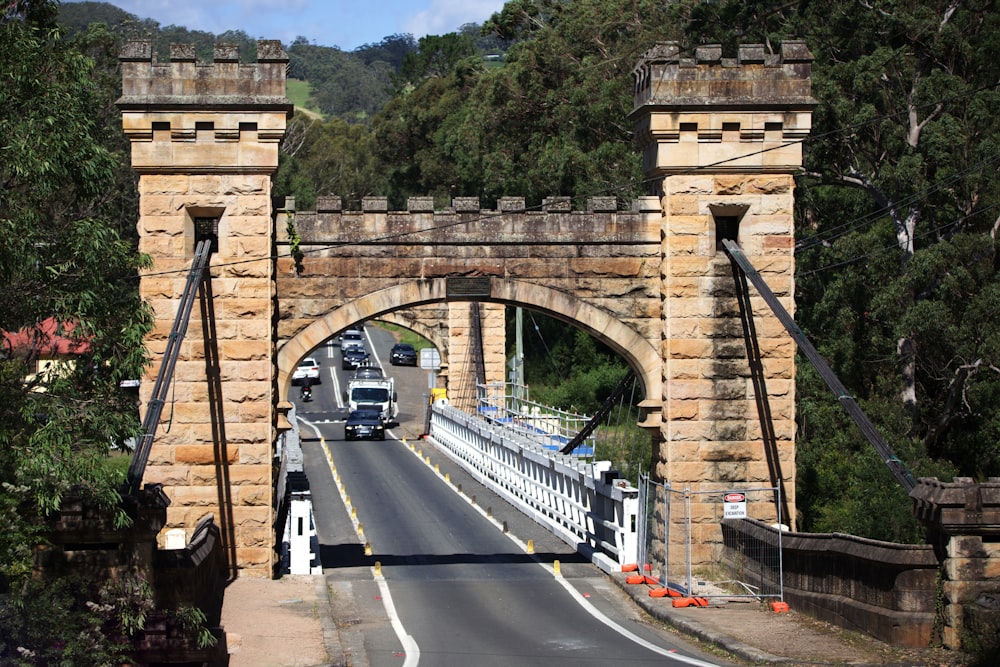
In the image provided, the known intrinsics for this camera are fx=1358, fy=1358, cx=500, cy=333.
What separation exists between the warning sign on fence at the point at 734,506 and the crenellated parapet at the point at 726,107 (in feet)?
15.0

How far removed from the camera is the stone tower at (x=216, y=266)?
1834cm

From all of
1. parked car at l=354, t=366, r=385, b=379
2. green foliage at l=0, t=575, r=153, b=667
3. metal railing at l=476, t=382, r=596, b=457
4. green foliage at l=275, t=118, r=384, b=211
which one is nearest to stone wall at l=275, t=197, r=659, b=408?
green foliage at l=0, t=575, r=153, b=667

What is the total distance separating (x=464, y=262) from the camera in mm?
19438

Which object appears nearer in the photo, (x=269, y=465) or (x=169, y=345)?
(x=169, y=345)

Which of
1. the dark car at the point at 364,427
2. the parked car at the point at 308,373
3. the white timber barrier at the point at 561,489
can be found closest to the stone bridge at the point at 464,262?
the white timber barrier at the point at 561,489

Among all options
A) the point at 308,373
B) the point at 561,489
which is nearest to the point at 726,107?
the point at 561,489

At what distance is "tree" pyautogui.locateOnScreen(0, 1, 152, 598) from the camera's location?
36.9 ft

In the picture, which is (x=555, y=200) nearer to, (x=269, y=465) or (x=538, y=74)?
(x=269, y=465)

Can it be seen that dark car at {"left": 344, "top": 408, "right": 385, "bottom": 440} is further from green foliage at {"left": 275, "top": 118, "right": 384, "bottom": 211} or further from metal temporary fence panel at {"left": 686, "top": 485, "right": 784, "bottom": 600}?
metal temporary fence panel at {"left": 686, "top": 485, "right": 784, "bottom": 600}

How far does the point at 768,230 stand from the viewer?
63.5ft

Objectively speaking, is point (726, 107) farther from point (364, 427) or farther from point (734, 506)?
point (364, 427)

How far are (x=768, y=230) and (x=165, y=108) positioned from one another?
8.55 meters

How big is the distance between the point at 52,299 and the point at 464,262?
843 cm

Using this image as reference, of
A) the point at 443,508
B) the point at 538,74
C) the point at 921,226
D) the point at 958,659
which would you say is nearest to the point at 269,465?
the point at 958,659
